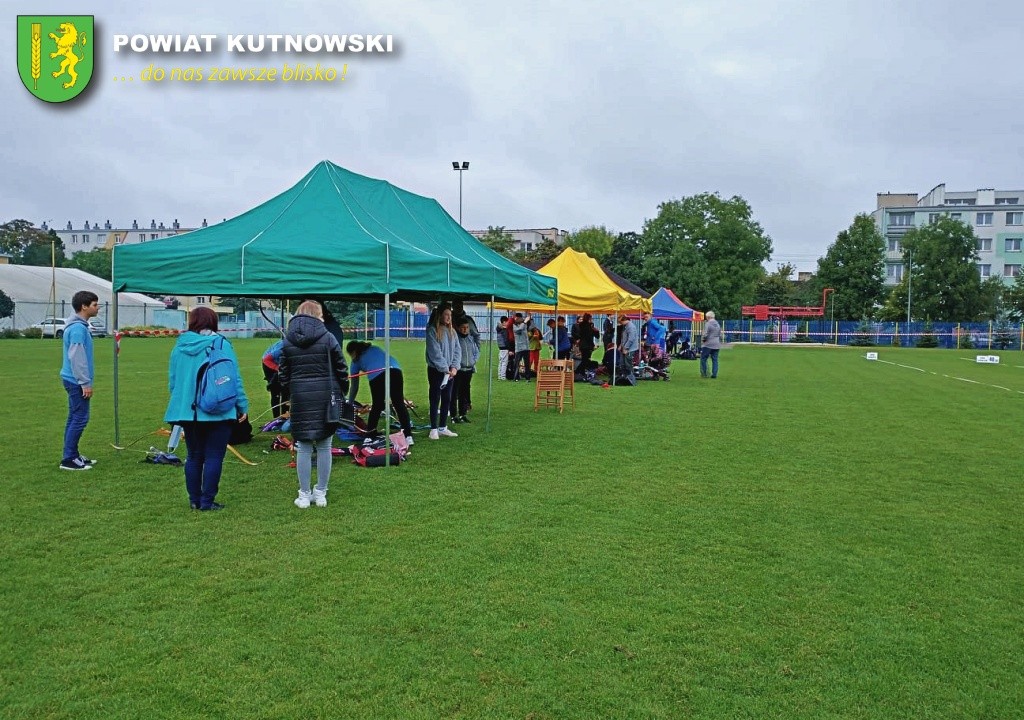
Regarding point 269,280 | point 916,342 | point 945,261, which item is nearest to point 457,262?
point 269,280

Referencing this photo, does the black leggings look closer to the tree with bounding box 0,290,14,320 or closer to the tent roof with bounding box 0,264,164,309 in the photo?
the tree with bounding box 0,290,14,320

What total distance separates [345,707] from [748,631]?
2.20 m

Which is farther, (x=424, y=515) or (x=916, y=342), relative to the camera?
(x=916, y=342)

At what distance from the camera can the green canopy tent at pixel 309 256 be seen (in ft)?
26.3

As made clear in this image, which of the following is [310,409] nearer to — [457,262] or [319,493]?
[319,493]

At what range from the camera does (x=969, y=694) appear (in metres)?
3.58

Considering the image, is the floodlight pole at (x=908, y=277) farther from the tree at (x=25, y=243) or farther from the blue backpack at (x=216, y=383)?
the tree at (x=25, y=243)

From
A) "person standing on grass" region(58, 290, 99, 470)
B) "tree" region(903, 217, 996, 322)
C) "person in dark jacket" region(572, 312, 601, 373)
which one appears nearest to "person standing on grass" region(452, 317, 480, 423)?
"person standing on grass" region(58, 290, 99, 470)

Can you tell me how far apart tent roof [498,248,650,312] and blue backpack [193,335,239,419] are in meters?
9.68

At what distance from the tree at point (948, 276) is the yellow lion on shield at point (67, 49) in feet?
221

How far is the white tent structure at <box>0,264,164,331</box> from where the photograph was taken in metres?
49.2

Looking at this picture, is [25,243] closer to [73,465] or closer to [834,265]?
Answer: [834,265]

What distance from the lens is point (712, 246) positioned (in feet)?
214

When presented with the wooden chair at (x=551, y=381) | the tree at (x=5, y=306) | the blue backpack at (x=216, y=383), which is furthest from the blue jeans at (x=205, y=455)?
the tree at (x=5, y=306)
